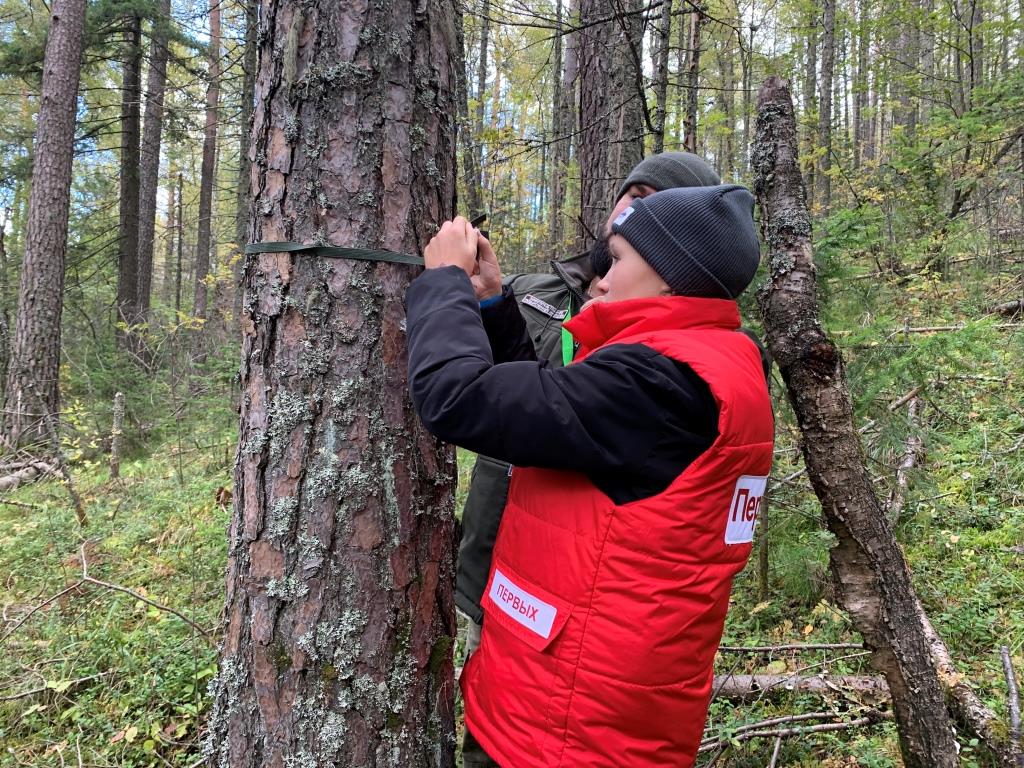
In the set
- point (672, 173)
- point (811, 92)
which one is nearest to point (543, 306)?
point (672, 173)

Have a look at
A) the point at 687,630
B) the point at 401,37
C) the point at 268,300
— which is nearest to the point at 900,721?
the point at 687,630

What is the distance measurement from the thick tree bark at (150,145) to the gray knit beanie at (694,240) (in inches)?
470

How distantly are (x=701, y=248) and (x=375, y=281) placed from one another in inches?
31.4

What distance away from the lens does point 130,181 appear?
1156 centimetres

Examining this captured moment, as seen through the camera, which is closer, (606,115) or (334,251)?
(334,251)

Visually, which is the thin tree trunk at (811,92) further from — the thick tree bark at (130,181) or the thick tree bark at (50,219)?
the thick tree bark at (130,181)

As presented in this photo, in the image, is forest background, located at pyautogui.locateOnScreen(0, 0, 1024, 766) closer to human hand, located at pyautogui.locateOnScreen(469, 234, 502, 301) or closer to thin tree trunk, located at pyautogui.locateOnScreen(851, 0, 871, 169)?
human hand, located at pyautogui.locateOnScreen(469, 234, 502, 301)

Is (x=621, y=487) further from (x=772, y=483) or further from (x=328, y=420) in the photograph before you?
(x=772, y=483)

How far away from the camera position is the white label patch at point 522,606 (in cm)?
132

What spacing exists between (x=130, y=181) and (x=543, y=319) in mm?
12363

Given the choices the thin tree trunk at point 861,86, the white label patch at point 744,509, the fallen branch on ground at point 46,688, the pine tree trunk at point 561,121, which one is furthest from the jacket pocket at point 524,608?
the thin tree trunk at point 861,86

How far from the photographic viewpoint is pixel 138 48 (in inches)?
455

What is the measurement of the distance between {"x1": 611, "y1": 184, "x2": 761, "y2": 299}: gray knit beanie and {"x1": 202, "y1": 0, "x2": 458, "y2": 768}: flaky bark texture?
0.61 metres

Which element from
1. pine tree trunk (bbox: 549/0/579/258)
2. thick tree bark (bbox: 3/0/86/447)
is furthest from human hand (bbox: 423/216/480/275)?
pine tree trunk (bbox: 549/0/579/258)
